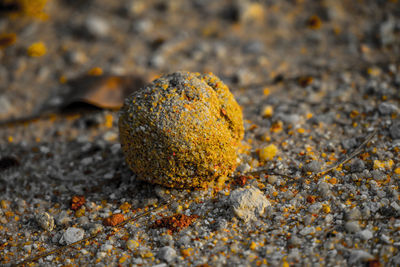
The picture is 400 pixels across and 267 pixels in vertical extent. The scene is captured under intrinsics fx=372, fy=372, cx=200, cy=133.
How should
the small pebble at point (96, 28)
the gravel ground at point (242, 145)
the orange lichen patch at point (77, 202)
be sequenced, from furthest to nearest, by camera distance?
the small pebble at point (96, 28) → the orange lichen patch at point (77, 202) → the gravel ground at point (242, 145)

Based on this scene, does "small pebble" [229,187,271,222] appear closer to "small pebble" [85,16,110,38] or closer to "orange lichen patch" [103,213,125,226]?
"orange lichen patch" [103,213,125,226]

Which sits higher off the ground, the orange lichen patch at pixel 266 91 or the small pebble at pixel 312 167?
the orange lichen patch at pixel 266 91

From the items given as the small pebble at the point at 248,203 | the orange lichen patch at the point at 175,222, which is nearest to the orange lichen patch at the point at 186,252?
the orange lichen patch at the point at 175,222

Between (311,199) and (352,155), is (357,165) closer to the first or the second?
(352,155)

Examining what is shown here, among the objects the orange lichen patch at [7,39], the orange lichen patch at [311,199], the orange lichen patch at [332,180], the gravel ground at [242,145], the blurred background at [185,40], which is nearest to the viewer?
the gravel ground at [242,145]

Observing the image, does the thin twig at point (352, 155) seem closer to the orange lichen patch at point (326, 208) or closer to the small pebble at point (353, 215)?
the orange lichen patch at point (326, 208)

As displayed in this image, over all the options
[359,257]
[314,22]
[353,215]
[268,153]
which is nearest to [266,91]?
[268,153]
